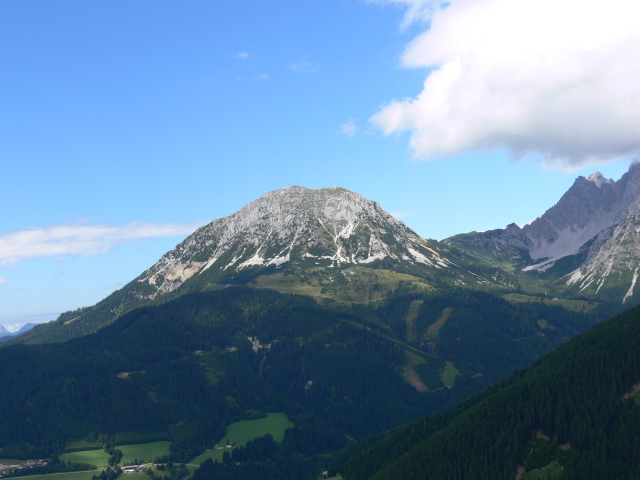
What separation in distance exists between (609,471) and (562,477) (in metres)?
13.5

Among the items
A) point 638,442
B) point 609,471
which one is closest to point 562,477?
point 609,471

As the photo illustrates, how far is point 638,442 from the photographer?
19988 centimetres

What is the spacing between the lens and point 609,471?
194 m

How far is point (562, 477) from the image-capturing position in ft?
646

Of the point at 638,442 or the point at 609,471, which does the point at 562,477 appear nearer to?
the point at 609,471

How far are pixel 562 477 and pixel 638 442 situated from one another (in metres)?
26.3

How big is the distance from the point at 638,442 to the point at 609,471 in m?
14.3
